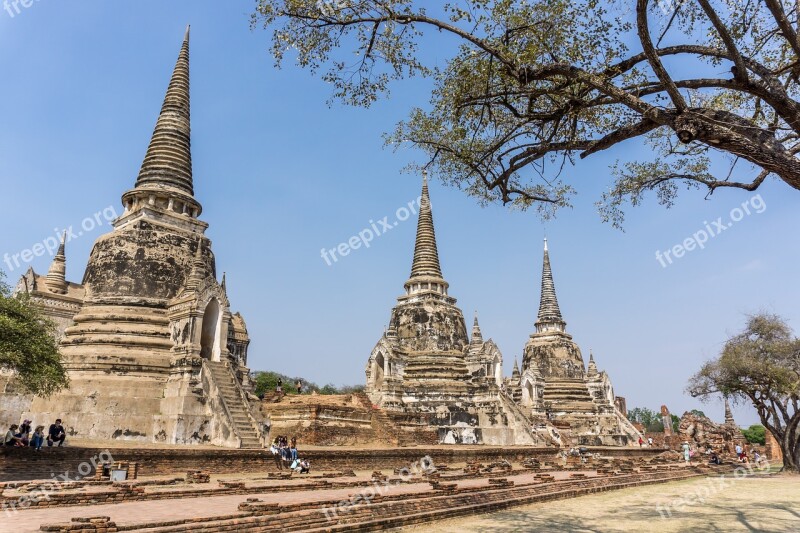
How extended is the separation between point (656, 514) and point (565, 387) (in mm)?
31932

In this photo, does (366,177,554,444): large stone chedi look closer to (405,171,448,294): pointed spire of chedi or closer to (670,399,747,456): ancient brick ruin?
(405,171,448,294): pointed spire of chedi

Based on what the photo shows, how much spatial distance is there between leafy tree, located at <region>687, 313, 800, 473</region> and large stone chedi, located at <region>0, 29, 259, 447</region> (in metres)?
20.7

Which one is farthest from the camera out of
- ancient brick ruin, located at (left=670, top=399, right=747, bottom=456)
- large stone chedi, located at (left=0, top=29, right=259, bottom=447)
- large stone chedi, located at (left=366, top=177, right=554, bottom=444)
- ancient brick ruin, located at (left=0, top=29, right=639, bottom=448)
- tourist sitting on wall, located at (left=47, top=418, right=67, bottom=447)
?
ancient brick ruin, located at (left=670, top=399, right=747, bottom=456)

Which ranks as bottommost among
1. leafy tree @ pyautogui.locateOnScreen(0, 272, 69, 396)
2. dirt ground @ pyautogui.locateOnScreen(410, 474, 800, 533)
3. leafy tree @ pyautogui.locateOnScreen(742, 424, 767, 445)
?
dirt ground @ pyautogui.locateOnScreen(410, 474, 800, 533)

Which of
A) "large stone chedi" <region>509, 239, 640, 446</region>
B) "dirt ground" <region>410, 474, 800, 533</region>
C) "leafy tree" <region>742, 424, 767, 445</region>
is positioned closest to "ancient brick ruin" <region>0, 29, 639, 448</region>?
"large stone chedi" <region>509, 239, 640, 446</region>

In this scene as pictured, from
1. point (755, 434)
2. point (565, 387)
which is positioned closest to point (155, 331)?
point (565, 387)

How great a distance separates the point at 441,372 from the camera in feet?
105

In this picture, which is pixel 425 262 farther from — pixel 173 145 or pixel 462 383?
pixel 173 145

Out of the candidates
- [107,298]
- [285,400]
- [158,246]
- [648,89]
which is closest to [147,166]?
[158,246]

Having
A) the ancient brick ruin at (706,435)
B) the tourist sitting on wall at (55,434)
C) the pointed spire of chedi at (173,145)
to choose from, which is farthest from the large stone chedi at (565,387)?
the tourist sitting on wall at (55,434)

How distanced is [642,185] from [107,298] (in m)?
18.4

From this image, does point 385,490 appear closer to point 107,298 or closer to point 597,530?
point 597,530

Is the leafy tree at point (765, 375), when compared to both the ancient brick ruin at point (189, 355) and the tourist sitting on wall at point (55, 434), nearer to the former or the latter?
the ancient brick ruin at point (189, 355)

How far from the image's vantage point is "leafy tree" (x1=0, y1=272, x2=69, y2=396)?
12922mm
